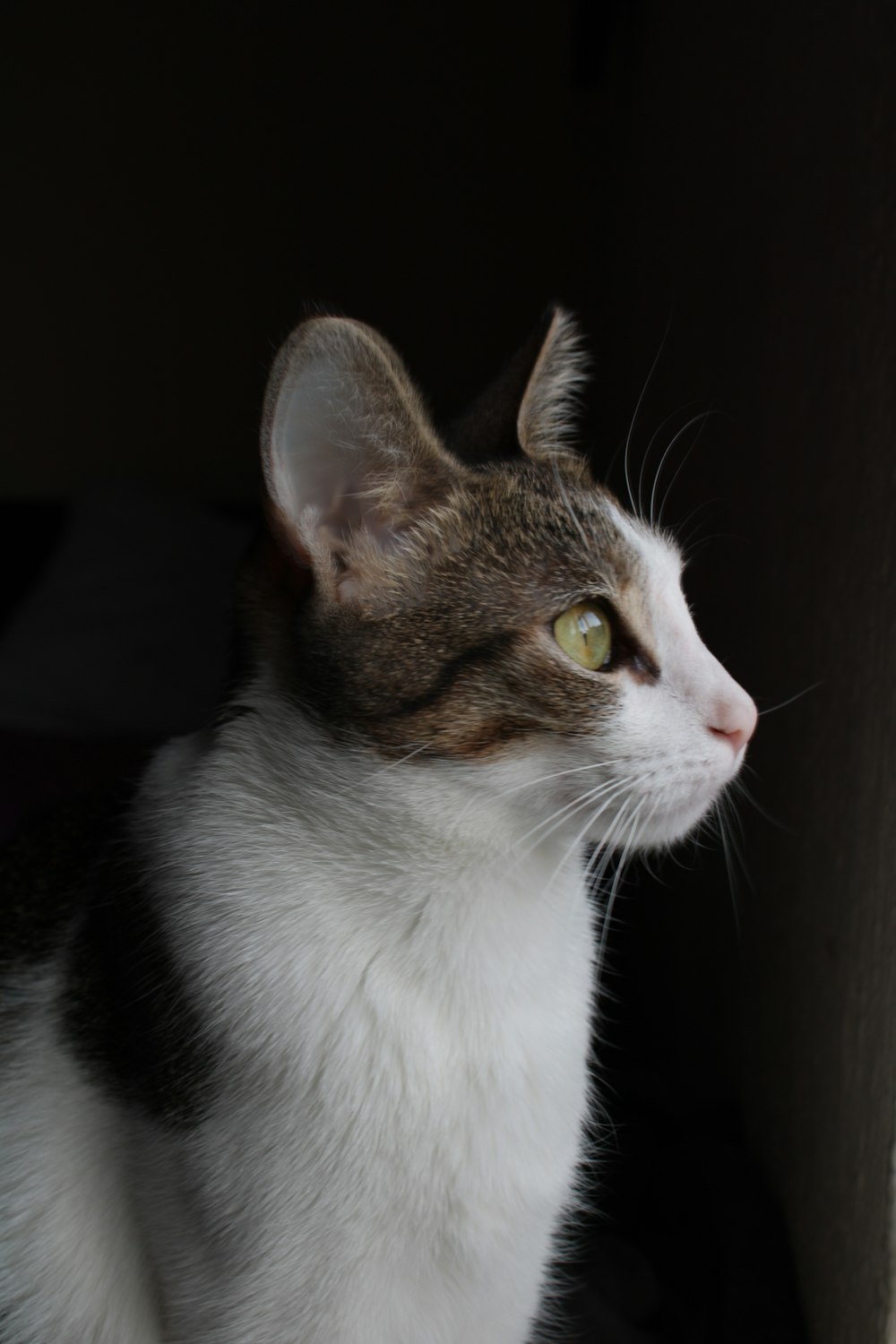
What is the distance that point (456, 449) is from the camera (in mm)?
979

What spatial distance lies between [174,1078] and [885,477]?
2.30 feet

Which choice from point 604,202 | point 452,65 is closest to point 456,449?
point 604,202

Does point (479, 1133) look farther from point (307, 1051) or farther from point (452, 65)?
point (452, 65)

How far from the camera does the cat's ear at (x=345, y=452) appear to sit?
72 centimetres

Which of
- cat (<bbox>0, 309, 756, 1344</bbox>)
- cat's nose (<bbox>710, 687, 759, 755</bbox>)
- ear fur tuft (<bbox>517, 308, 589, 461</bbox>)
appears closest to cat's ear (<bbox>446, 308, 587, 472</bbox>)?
ear fur tuft (<bbox>517, 308, 589, 461</bbox>)

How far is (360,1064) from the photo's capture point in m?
0.77

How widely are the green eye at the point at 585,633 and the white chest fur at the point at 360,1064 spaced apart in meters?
0.13

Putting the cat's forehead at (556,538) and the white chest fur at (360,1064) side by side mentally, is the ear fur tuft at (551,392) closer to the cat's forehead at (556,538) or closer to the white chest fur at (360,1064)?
the cat's forehead at (556,538)

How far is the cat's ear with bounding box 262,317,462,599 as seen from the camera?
720 millimetres

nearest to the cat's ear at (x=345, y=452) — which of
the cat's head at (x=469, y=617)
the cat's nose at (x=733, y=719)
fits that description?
the cat's head at (x=469, y=617)

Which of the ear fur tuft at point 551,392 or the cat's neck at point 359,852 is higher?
the ear fur tuft at point 551,392

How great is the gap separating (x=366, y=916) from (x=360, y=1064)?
0.33 feet

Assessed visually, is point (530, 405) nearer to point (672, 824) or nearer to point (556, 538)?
point (556, 538)

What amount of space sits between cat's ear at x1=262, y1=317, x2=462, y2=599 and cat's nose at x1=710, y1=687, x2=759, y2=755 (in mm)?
266
